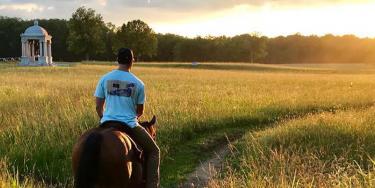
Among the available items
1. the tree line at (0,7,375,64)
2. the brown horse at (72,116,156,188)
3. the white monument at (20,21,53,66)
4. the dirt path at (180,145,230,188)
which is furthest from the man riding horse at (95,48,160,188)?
the tree line at (0,7,375,64)

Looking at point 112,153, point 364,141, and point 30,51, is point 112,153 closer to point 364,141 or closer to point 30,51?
point 364,141

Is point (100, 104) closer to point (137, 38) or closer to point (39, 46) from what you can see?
point (39, 46)

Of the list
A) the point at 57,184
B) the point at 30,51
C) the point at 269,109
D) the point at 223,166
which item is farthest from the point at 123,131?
the point at 30,51

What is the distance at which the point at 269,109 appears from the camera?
19359 millimetres

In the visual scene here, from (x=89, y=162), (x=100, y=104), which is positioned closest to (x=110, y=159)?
(x=89, y=162)

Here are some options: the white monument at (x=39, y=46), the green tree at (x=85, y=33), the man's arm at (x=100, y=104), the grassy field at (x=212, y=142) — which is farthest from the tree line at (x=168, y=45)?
the man's arm at (x=100, y=104)

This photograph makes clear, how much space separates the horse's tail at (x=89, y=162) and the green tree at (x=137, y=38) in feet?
322

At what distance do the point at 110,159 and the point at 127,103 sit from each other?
1112 millimetres

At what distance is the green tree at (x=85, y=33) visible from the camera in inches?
3944

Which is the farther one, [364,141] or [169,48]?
[169,48]

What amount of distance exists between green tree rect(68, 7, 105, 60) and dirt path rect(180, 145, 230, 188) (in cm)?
8969

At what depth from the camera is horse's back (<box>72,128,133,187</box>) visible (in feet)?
22.2

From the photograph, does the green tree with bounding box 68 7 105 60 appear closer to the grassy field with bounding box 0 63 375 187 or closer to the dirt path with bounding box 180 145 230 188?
the grassy field with bounding box 0 63 375 187

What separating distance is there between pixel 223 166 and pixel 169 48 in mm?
116205
